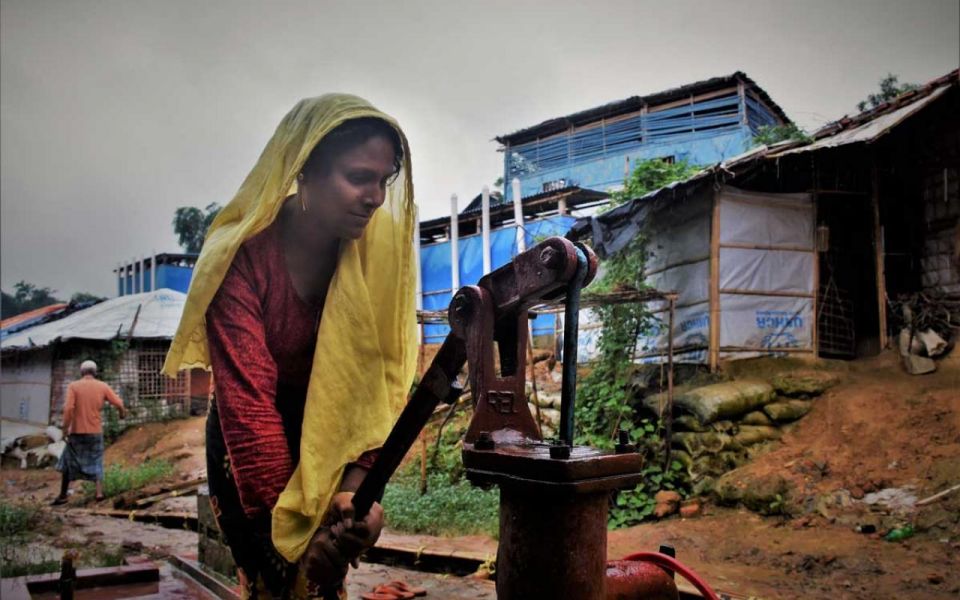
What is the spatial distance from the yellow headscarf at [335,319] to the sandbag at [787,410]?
6.90 meters

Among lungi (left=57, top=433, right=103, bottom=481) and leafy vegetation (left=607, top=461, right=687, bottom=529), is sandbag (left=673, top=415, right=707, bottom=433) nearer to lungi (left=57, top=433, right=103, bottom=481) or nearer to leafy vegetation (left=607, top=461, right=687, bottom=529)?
leafy vegetation (left=607, top=461, right=687, bottom=529)

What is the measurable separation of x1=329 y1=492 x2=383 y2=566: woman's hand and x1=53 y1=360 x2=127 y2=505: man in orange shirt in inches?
360

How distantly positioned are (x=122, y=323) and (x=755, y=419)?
1506cm

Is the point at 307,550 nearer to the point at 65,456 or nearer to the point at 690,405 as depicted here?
the point at 690,405

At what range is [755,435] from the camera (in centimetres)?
737

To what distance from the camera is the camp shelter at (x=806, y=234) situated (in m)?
8.22

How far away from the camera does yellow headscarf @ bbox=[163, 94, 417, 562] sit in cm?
145

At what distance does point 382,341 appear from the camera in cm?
176

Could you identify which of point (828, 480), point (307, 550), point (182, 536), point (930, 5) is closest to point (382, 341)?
point (307, 550)

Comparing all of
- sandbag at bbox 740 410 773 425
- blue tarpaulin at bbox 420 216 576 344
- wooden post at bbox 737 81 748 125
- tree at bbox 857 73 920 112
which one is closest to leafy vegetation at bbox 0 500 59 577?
sandbag at bbox 740 410 773 425

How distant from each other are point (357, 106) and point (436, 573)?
402 centimetres

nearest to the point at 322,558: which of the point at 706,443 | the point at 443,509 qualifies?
the point at 443,509

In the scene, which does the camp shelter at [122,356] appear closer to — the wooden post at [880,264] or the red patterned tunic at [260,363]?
the wooden post at [880,264]

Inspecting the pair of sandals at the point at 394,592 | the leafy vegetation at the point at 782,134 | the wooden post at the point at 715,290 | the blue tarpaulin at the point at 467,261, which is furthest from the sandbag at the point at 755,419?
the blue tarpaulin at the point at 467,261
